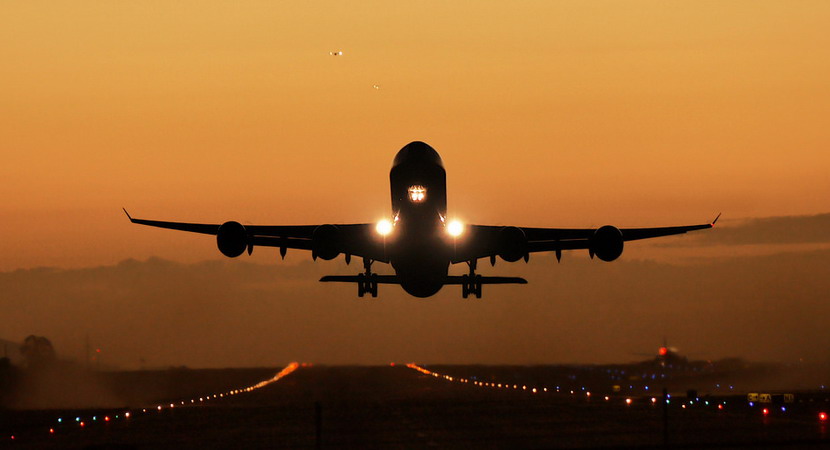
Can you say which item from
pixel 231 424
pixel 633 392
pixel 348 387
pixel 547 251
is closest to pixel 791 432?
pixel 547 251

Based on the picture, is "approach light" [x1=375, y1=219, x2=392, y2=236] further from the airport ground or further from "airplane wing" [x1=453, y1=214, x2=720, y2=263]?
the airport ground

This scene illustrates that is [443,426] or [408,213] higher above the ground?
[408,213]

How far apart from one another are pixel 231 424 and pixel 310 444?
42.2 ft

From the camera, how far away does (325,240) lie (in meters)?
56.9

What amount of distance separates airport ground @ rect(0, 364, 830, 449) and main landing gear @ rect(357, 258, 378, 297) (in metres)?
7.25

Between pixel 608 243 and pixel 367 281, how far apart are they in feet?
49.2

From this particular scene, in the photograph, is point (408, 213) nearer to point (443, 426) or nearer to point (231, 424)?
point (443, 426)

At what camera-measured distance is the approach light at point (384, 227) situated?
5978 centimetres

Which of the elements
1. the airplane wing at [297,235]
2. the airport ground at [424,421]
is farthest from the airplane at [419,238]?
the airport ground at [424,421]

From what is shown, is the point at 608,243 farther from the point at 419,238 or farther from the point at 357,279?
the point at 357,279

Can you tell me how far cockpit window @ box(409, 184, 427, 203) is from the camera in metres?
56.6

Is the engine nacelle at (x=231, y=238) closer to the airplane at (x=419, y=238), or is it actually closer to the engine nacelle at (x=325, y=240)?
the airplane at (x=419, y=238)

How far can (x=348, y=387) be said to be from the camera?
96375 mm

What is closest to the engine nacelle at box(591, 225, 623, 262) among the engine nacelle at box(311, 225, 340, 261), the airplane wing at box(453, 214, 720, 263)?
the airplane wing at box(453, 214, 720, 263)
